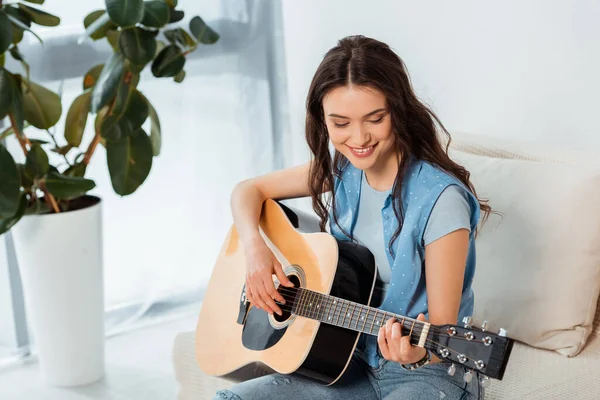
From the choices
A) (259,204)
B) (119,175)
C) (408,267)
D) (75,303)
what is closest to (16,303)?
(75,303)

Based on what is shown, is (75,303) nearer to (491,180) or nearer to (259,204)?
(259,204)

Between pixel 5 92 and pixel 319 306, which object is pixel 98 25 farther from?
pixel 319 306

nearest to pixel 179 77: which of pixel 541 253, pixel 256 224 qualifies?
pixel 256 224

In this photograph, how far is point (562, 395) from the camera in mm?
1523

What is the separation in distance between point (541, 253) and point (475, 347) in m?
0.60

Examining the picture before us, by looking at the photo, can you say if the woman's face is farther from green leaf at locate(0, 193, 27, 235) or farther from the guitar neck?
green leaf at locate(0, 193, 27, 235)

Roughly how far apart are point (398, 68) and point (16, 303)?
1.71 m

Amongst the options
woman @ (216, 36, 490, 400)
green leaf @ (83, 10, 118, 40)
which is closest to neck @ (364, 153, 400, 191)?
woman @ (216, 36, 490, 400)

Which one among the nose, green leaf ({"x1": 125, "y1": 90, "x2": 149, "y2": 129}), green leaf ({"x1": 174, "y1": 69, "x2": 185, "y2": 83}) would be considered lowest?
green leaf ({"x1": 125, "y1": 90, "x2": 149, "y2": 129})

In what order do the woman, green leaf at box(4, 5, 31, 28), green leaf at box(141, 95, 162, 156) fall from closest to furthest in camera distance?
the woman
green leaf at box(4, 5, 31, 28)
green leaf at box(141, 95, 162, 156)

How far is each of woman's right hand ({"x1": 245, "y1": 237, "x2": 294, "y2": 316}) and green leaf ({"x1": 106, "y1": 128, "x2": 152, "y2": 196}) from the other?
682 mm

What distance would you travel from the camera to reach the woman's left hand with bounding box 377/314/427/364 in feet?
4.03

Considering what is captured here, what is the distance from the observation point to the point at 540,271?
66.4 inches

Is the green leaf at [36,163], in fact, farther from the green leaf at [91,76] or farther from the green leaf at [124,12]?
the green leaf at [124,12]
